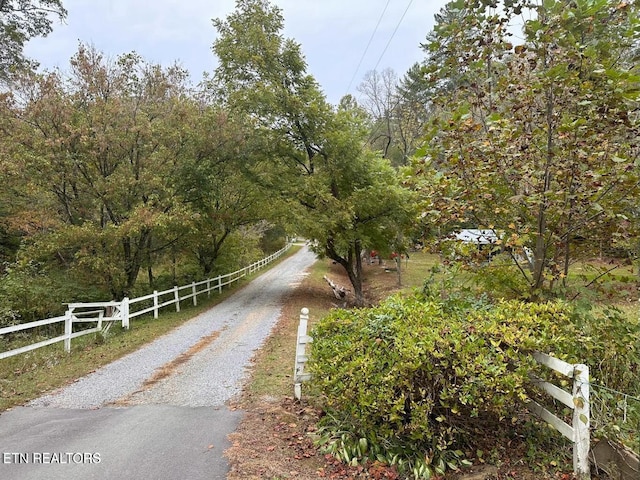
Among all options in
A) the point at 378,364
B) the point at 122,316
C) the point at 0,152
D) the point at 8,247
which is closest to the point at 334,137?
the point at 122,316

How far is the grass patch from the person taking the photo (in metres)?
5.88

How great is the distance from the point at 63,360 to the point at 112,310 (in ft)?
20.1

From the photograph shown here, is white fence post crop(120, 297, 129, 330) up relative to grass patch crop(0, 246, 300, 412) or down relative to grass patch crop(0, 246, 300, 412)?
up

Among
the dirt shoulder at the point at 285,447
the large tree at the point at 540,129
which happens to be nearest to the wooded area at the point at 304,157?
the large tree at the point at 540,129

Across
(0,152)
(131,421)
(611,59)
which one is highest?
(0,152)

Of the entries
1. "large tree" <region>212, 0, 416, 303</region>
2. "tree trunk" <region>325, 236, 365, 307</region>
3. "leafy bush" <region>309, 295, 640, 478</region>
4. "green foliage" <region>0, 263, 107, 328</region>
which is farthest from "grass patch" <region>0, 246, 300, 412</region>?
"tree trunk" <region>325, 236, 365, 307</region>

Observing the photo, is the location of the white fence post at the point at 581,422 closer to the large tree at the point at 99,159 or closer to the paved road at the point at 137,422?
the paved road at the point at 137,422

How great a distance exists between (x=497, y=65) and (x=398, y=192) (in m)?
10.5

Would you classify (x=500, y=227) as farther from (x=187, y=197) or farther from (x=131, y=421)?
(x=187, y=197)

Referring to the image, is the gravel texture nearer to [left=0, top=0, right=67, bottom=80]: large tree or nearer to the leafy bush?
the leafy bush

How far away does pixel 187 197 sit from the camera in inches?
599

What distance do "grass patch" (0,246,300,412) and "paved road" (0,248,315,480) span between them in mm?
291

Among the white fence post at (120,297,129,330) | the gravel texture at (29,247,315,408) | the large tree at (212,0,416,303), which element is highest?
the large tree at (212,0,416,303)

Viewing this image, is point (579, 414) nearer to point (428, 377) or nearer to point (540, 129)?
point (428, 377)
